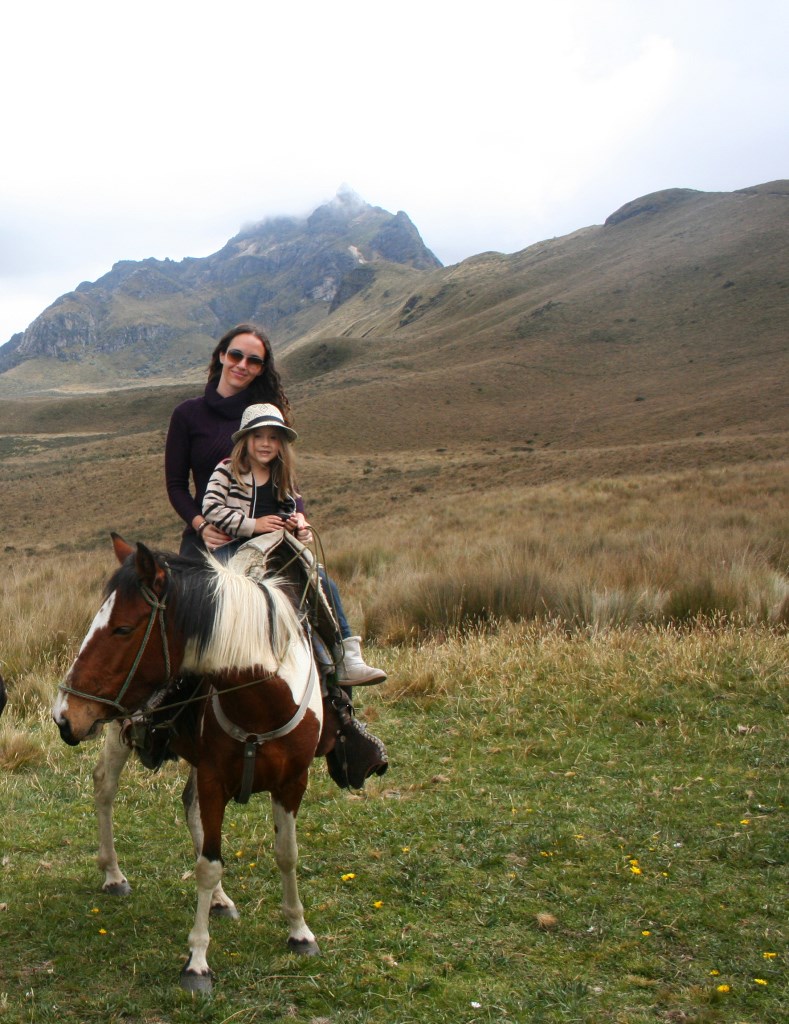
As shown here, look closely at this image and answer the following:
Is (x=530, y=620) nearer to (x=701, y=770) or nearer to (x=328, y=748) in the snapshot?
(x=701, y=770)

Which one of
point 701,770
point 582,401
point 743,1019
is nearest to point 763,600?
point 701,770

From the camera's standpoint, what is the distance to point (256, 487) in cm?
394

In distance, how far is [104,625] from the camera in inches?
118

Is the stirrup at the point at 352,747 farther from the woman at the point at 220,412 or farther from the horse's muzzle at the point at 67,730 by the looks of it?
the horse's muzzle at the point at 67,730

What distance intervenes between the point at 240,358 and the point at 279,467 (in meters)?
0.76

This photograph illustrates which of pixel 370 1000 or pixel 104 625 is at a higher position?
pixel 104 625

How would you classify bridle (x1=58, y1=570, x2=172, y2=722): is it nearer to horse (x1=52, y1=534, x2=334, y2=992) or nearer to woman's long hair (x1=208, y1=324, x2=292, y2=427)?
horse (x1=52, y1=534, x2=334, y2=992)

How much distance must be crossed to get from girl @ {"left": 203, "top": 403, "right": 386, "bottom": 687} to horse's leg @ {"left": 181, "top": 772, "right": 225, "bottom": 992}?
1115 millimetres

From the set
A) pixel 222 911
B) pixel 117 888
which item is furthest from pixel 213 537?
pixel 117 888

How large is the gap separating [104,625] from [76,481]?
165ft

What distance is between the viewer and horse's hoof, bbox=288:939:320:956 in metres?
3.56

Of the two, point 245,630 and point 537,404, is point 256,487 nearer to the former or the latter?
point 245,630

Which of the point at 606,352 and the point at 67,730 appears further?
the point at 606,352

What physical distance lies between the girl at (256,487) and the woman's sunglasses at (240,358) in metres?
0.50
